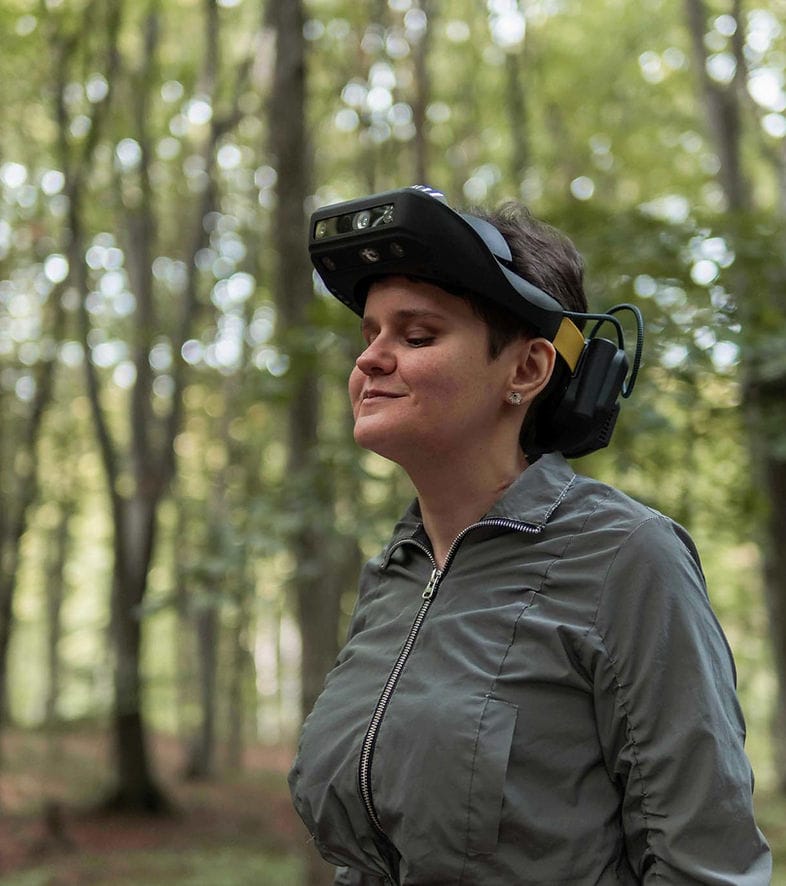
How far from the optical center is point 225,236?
1686 cm

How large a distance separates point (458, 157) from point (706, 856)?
→ 13.4 m

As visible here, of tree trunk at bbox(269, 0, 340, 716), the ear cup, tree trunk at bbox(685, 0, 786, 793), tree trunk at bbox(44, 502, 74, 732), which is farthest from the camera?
tree trunk at bbox(44, 502, 74, 732)

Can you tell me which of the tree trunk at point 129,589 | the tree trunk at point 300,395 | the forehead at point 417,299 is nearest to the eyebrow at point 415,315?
the forehead at point 417,299

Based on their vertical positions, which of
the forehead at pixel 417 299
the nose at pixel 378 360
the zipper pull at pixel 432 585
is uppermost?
the forehead at pixel 417 299

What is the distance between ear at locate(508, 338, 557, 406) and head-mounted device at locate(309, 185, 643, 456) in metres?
0.02

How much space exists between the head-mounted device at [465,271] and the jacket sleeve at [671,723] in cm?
36

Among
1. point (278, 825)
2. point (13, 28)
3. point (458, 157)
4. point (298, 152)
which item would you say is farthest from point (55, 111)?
point (278, 825)

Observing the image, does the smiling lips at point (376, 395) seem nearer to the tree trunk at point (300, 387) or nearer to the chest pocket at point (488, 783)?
the chest pocket at point (488, 783)

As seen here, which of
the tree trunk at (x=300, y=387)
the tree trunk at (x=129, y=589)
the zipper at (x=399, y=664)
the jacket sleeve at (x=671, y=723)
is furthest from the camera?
the tree trunk at (x=129, y=589)

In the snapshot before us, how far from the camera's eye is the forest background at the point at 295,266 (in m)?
5.14

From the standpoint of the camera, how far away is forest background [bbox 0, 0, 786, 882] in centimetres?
514

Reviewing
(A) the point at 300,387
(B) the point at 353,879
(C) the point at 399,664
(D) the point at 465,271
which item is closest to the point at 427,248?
(D) the point at 465,271

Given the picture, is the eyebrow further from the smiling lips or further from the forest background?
A: the forest background

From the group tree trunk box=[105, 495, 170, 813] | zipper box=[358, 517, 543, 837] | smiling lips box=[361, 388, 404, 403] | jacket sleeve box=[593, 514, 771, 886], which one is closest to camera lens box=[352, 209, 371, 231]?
smiling lips box=[361, 388, 404, 403]
